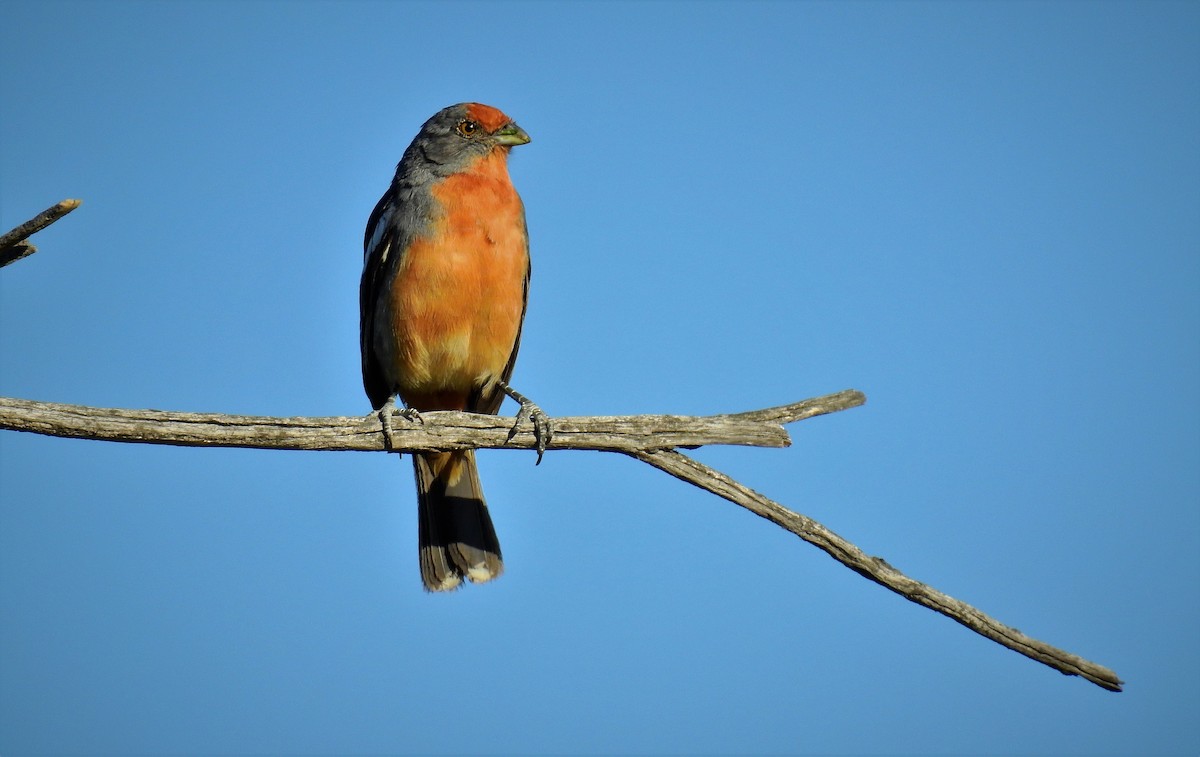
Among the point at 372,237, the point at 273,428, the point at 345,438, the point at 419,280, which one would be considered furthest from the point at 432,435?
the point at 372,237

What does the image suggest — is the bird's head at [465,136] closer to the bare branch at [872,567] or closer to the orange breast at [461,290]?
the orange breast at [461,290]

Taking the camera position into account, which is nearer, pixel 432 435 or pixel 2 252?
pixel 2 252

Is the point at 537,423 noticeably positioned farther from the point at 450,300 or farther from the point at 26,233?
the point at 26,233

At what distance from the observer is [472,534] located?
22.7 ft

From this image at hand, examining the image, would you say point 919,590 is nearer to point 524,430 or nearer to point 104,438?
point 524,430

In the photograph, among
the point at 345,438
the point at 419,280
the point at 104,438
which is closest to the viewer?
the point at 104,438

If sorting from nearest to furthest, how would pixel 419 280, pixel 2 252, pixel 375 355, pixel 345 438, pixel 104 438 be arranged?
pixel 2 252 → pixel 104 438 → pixel 345 438 → pixel 419 280 → pixel 375 355

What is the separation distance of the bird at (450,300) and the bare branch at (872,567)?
1.38 metres

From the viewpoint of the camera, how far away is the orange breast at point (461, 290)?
6.56 meters

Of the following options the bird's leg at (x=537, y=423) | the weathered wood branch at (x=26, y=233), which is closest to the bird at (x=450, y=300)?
the bird's leg at (x=537, y=423)

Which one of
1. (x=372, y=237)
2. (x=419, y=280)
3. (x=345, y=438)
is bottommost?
(x=345, y=438)

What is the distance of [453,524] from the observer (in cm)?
698

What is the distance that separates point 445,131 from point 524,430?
2759 mm

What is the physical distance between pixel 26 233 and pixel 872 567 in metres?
4.17
